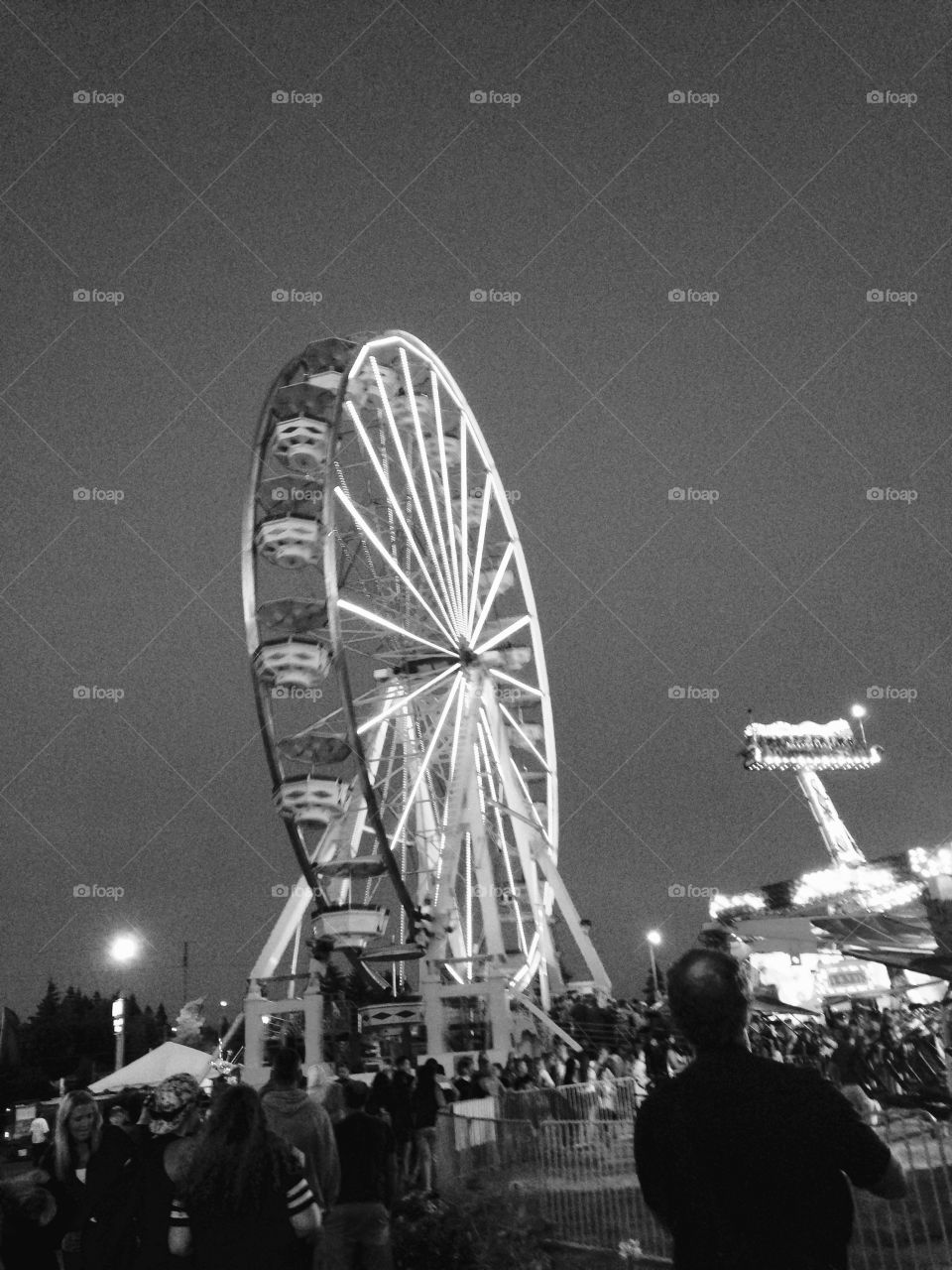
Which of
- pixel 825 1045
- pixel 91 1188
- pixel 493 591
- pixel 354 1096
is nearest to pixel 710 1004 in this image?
pixel 91 1188

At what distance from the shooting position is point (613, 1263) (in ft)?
24.0

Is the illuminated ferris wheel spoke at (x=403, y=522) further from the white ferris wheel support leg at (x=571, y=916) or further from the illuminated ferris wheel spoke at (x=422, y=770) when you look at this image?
the white ferris wheel support leg at (x=571, y=916)

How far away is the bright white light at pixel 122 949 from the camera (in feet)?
90.3

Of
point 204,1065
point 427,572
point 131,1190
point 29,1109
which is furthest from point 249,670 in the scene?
point 131,1190

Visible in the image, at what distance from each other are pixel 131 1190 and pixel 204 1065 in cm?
1725

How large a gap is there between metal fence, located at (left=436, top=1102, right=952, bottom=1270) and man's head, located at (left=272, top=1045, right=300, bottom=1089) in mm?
1820

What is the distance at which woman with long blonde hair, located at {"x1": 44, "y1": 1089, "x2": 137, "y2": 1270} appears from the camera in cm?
397

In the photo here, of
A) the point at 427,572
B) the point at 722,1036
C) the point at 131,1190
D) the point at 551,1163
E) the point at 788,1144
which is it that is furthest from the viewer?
the point at 427,572

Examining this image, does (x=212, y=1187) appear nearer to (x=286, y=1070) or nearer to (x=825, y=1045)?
(x=286, y=1070)

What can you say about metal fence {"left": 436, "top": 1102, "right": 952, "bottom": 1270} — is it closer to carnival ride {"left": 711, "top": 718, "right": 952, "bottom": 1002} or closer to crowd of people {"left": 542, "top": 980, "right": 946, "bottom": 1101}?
crowd of people {"left": 542, "top": 980, "right": 946, "bottom": 1101}

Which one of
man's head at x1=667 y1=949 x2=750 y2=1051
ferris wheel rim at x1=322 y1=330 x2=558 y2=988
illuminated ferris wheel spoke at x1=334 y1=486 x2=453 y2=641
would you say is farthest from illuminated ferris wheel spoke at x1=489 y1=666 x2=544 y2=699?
man's head at x1=667 y1=949 x2=750 y2=1051

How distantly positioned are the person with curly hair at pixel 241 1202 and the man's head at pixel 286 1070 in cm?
183

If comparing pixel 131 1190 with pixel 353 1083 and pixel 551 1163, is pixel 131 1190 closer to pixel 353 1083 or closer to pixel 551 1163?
pixel 353 1083

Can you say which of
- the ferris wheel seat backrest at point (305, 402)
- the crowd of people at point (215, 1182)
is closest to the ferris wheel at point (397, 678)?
the ferris wheel seat backrest at point (305, 402)
